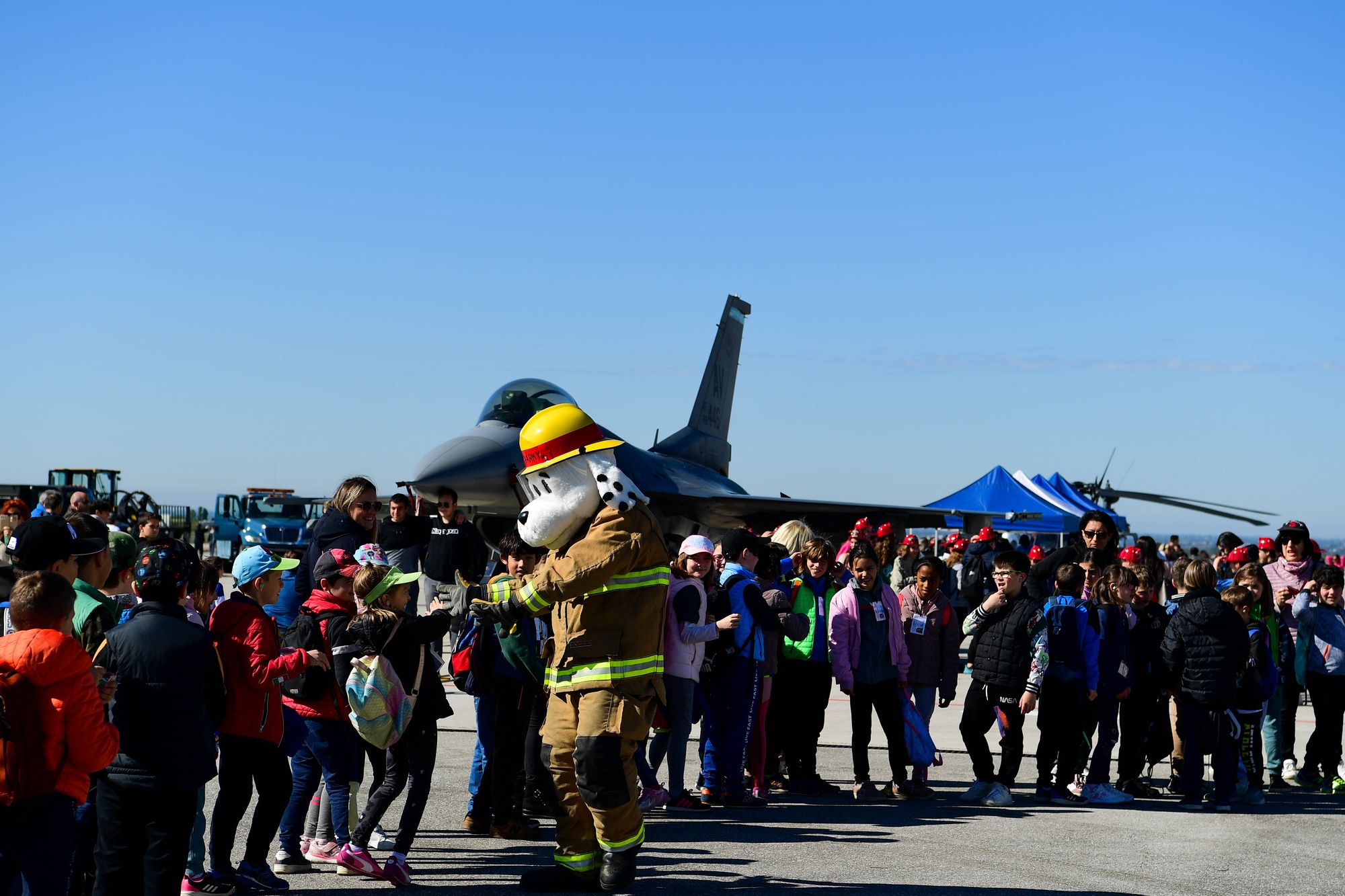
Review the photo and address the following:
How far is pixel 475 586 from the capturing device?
21.6 ft

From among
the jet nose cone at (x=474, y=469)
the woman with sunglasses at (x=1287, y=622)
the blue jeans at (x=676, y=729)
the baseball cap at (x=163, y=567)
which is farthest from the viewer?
the jet nose cone at (x=474, y=469)

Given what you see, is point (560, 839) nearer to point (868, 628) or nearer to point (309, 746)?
point (309, 746)

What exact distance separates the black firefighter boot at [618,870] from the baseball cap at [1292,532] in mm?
7035

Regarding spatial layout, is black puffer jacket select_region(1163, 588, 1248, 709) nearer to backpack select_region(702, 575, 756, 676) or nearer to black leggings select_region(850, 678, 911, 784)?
black leggings select_region(850, 678, 911, 784)

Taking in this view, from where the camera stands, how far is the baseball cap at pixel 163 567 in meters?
4.64

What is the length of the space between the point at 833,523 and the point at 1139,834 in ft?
50.6

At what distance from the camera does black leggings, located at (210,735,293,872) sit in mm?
5355

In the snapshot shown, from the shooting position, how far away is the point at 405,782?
19.7ft

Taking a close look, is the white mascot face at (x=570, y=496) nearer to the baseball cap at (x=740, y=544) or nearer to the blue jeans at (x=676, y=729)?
the blue jeans at (x=676, y=729)

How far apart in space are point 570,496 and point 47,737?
2.64 m

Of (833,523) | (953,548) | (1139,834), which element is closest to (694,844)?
(1139,834)

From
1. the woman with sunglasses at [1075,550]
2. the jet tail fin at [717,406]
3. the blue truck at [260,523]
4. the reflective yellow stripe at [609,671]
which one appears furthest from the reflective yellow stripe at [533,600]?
the blue truck at [260,523]

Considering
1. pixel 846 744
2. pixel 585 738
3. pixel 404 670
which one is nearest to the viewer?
pixel 585 738

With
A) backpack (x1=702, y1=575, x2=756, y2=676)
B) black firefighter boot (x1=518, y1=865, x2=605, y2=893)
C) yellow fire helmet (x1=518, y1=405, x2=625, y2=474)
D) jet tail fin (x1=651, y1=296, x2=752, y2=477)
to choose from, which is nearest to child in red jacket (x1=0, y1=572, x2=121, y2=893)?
black firefighter boot (x1=518, y1=865, x2=605, y2=893)
